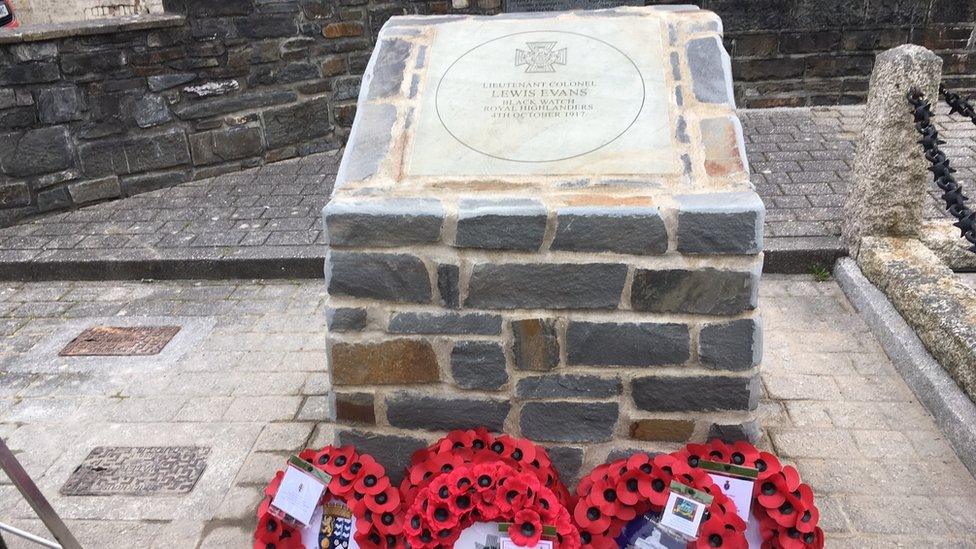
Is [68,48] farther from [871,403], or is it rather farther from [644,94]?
[871,403]

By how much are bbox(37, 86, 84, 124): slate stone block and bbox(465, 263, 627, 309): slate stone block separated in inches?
173

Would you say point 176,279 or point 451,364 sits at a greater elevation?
point 451,364

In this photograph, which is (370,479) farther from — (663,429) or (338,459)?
(663,429)

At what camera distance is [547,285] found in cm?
220

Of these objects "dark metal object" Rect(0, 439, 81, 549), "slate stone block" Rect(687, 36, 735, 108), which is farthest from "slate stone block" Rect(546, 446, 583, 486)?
"dark metal object" Rect(0, 439, 81, 549)

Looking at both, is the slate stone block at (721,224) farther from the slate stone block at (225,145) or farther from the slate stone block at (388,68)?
the slate stone block at (225,145)

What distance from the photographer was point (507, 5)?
6.55m

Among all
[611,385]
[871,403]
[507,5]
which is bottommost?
[871,403]

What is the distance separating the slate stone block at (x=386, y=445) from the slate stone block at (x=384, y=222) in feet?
2.24

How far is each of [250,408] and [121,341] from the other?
1.09 m

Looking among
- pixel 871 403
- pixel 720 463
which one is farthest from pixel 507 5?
pixel 720 463

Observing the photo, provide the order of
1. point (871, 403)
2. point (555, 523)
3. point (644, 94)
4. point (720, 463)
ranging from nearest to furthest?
point (555, 523) → point (720, 463) → point (644, 94) → point (871, 403)

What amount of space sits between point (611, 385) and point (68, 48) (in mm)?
4786

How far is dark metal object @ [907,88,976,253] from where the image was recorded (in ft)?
10.1
